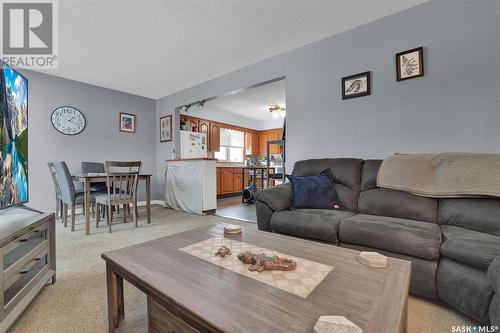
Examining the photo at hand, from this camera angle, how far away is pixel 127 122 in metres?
4.69

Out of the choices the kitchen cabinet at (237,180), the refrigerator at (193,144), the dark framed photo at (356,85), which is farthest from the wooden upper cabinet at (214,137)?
the dark framed photo at (356,85)

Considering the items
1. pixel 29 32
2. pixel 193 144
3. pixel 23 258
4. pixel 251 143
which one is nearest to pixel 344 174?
pixel 23 258

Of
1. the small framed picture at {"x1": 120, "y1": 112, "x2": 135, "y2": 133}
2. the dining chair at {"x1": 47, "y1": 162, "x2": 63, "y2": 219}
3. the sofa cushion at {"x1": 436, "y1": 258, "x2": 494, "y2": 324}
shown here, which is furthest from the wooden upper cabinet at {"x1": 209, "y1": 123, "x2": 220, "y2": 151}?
the sofa cushion at {"x1": 436, "y1": 258, "x2": 494, "y2": 324}

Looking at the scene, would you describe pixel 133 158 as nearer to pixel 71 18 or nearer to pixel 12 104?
pixel 71 18

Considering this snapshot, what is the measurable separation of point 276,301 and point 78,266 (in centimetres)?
199

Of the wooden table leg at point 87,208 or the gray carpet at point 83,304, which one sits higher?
the wooden table leg at point 87,208

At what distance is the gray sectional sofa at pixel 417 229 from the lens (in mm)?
1153

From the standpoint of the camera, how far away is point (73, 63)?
333 centimetres

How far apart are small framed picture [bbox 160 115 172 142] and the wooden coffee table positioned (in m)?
4.01

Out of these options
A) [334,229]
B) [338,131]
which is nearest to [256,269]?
[334,229]

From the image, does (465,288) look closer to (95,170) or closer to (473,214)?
(473,214)

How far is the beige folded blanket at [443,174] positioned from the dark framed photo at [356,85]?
2.90 feet

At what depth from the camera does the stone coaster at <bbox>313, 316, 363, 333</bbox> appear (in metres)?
0.55

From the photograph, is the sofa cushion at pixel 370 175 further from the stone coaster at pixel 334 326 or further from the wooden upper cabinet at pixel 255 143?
the wooden upper cabinet at pixel 255 143
